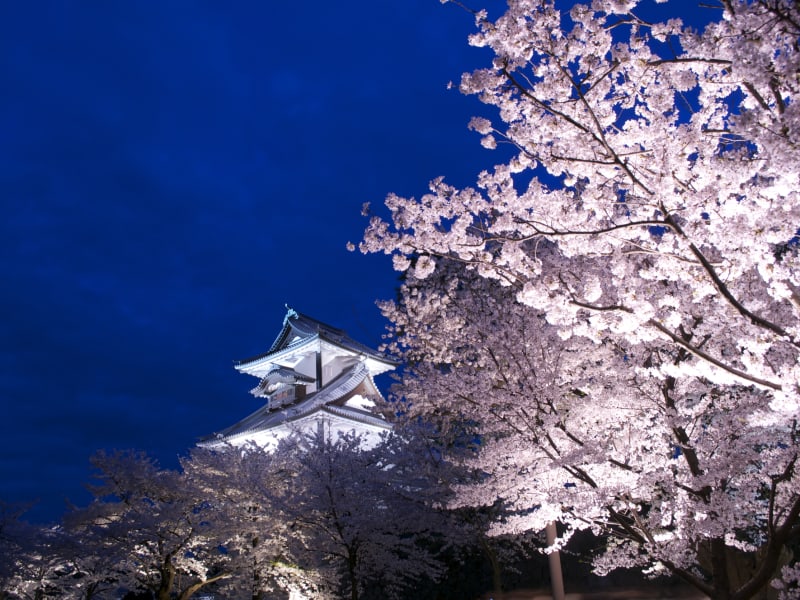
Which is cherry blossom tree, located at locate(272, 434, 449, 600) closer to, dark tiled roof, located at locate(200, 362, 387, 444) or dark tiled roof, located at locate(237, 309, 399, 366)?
dark tiled roof, located at locate(200, 362, 387, 444)

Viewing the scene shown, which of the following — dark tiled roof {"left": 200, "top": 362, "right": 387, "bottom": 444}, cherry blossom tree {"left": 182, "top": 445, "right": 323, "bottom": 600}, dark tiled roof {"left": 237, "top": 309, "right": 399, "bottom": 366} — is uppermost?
dark tiled roof {"left": 237, "top": 309, "right": 399, "bottom": 366}

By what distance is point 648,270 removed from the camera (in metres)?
5.69

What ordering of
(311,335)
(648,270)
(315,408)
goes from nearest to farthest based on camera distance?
1. (648,270)
2. (315,408)
3. (311,335)

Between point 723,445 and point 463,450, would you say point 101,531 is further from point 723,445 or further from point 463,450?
point 723,445

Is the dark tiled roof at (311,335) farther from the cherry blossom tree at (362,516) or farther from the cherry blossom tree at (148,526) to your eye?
the cherry blossom tree at (148,526)

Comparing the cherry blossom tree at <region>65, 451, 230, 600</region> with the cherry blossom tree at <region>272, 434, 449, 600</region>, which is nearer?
the cherry blossom tree at <region>272, 434, 449, 600</region>

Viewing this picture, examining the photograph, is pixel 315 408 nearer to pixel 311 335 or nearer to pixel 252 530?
pixel 311 335

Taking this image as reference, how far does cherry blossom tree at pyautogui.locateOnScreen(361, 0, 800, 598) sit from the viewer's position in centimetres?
450

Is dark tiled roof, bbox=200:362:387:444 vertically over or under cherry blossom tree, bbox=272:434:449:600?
over

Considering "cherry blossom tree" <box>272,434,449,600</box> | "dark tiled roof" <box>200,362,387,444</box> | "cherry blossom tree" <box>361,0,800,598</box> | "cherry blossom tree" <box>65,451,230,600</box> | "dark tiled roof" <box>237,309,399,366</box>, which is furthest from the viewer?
"dark tiled roof" <box>237,309,399,366</box>

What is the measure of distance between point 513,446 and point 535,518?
1311 millimetres

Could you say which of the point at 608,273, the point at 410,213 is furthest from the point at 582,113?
the point at 608,273

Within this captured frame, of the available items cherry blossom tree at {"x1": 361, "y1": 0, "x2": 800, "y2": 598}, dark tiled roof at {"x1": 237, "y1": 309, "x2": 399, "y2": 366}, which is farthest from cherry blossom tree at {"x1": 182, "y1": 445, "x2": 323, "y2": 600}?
dark tiled roof at {"x1": 237, "y1": 309, "x2": 399, "y2": 366}

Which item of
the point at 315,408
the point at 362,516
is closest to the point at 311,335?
the point at 315,408
